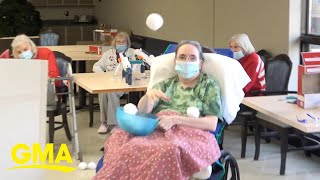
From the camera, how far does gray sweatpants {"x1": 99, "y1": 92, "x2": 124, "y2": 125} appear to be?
5.21m

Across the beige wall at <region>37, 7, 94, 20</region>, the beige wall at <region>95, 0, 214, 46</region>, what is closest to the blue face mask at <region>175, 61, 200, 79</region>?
the beige wall at <region>95, 0, 214, 46</region>

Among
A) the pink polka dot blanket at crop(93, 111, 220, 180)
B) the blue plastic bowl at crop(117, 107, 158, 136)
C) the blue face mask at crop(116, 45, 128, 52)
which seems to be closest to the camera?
the pink polka dot blanket at crop(93, 111, 220, 180)

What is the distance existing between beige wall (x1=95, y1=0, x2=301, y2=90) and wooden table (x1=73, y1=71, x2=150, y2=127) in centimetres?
126

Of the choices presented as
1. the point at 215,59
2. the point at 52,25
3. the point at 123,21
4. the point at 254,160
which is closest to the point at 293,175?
the point at 254,160

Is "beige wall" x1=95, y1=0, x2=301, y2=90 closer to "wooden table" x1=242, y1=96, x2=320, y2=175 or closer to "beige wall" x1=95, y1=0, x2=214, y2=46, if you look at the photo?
"beige wall" x1=95, y1=0, x2=214, y2=46

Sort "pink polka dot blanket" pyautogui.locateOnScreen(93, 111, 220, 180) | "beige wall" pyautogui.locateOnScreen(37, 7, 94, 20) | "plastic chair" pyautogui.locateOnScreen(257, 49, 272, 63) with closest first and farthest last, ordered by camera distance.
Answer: "pink polka dot blanket" pyautogui.locateOnScreen(93, 111, 220, 180) < "plastic chair" pyautogui.locateOnScreen(257, 49, 272, 63) < "beige wall" pyautogui.locateOnScreen(37, 7, 94, 20)

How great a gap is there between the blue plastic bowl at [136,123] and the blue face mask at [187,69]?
464mm

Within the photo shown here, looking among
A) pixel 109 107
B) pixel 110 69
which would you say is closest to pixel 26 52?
pixel 110 69

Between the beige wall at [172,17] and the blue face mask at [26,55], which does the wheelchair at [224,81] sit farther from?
the beige wall at [172,17]

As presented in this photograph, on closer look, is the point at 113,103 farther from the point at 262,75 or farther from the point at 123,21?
the point at 123,21

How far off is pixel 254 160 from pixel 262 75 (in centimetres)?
76

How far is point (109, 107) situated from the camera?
5.23 meters

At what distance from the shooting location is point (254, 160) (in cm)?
426

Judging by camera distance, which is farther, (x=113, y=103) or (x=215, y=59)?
(x=113, y=103)
